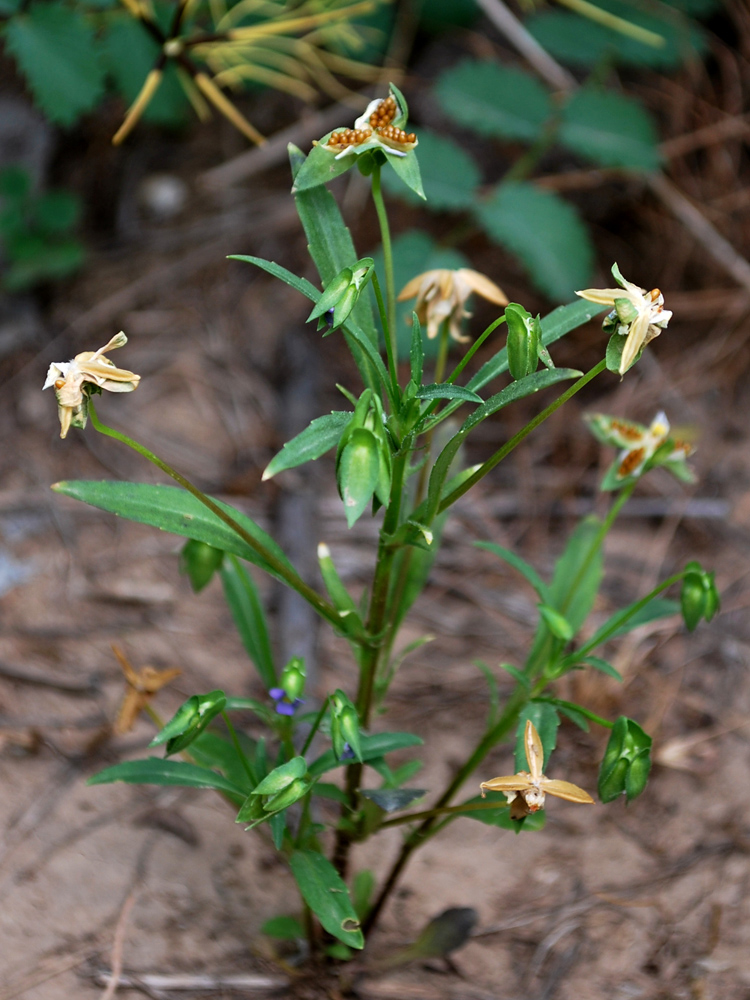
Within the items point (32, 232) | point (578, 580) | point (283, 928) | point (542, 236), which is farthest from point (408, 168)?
point (32, 232)

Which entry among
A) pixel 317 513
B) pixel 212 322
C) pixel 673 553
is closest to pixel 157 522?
pixel 317 513

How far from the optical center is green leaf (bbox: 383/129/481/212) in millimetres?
2174

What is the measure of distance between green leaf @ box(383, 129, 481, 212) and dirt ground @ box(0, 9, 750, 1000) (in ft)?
1.16

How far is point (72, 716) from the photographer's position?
1682mm

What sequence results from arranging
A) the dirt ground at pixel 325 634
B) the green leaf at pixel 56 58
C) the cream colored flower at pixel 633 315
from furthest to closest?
the green leaf at pixel 56 58, the dirt ground at pixel 325 634, the cream colored flower at pixel 633 315

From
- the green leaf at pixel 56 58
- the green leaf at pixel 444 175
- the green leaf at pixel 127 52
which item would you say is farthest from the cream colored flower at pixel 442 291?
the green leaf at pixel 127 52

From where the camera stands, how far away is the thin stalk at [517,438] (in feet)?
3.14

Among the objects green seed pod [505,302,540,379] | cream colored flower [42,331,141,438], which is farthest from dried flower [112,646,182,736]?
green seed pod [505,302,540,379]

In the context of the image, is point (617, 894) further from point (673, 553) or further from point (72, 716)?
point (72, 716)

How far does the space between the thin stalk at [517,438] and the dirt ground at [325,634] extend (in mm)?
765

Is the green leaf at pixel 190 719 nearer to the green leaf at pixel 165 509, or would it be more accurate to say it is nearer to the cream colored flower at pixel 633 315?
the green leaf at pixel 165 509

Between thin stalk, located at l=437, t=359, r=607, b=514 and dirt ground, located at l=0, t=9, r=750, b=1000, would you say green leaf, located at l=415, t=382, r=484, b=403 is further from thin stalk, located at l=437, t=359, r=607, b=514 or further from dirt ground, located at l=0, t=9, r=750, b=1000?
dirt ground, located at l=0, t=9, r=750, b=1000

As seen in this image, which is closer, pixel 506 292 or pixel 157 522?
pixel 157 522

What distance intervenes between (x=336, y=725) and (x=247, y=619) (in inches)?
16.8
